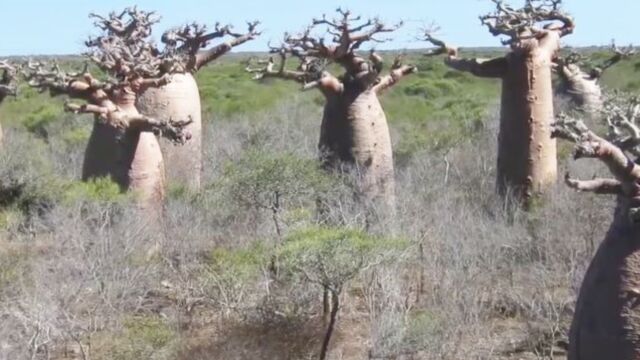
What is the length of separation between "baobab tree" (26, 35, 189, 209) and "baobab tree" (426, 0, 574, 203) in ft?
7.29

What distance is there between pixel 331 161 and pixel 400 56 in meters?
1.10

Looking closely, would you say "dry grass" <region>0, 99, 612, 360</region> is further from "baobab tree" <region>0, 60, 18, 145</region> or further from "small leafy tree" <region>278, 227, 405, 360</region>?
"baobab tree" <region>0, 60, 18, 145</region>

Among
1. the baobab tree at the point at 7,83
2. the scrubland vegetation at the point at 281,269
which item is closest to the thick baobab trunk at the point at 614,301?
the scrubland vegetation at the point at 281,269

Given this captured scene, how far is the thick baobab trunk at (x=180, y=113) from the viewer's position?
8.93 metres


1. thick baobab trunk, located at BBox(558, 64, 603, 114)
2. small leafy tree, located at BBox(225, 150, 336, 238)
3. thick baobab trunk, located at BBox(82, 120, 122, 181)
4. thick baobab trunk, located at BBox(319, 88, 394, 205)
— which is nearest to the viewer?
thick baobab trunk, located at BBox(82, 120, 122, 181)

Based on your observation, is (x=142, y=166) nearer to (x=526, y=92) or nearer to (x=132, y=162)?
(x=132, y=162)

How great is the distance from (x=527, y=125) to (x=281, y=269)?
2.95m

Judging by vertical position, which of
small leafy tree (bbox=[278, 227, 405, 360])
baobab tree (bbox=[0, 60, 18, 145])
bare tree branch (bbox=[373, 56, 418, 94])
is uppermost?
baobab tree (bbox=[0, 60, 18, 145])

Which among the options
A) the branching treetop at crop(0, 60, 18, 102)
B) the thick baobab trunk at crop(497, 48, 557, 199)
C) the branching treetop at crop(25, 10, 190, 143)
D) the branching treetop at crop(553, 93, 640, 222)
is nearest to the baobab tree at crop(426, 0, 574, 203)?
the thick baobab trunk at crop(497, 48, 557, 199)

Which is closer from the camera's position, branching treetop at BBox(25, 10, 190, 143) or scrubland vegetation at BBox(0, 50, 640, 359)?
scrubland vegetation at BBox(0, 50, 640, 359)

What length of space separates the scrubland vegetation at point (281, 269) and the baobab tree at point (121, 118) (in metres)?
0.20

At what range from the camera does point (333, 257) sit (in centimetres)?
533

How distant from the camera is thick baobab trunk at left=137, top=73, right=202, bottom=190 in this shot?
8930 mm

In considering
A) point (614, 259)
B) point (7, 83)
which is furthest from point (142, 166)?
point (614, 259)
